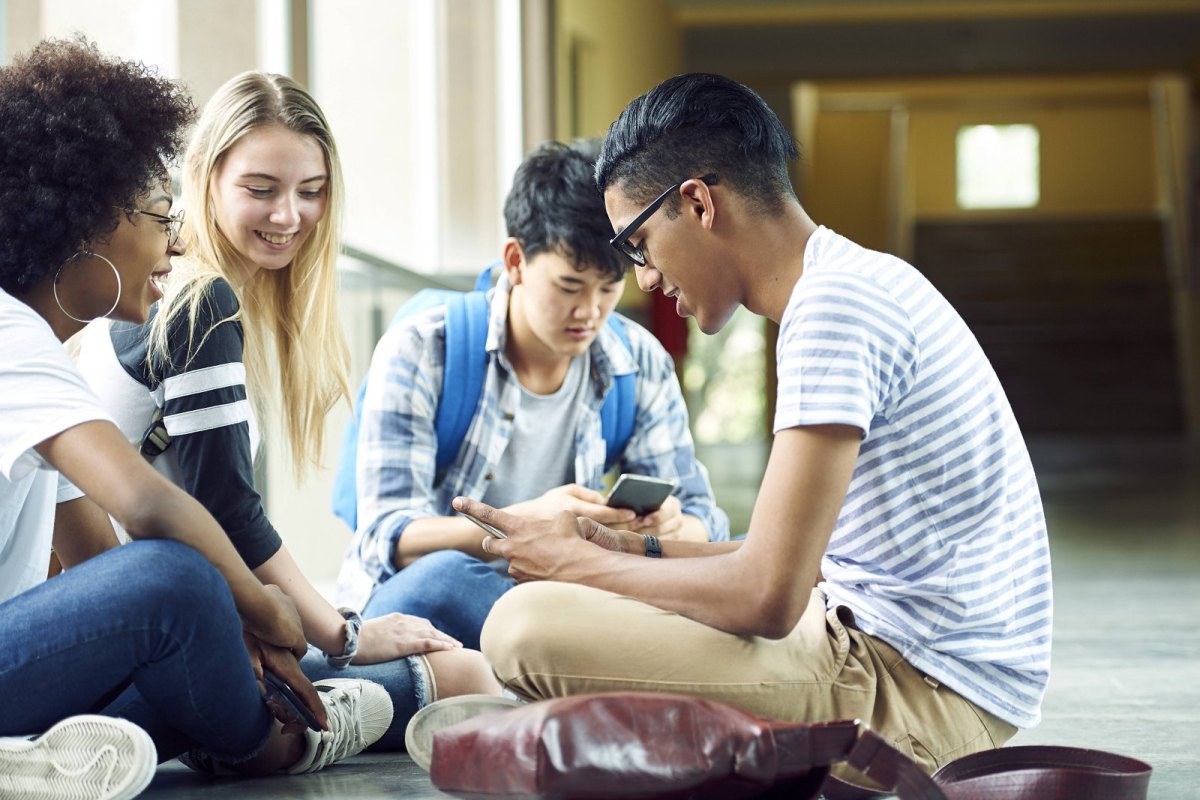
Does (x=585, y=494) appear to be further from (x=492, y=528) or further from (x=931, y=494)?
(x=931, y=494)

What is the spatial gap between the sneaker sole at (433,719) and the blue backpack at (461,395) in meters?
0.95

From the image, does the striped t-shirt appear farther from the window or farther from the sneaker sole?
the window

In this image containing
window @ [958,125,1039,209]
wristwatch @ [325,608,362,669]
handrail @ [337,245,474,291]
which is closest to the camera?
wristwatch @ [325,608,362,669]

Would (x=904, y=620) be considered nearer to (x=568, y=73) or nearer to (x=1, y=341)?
(x=1, y=341)

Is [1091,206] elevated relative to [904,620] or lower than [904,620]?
elevated

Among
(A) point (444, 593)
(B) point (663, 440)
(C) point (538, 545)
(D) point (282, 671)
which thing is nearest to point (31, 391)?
(D) point (282, 671)

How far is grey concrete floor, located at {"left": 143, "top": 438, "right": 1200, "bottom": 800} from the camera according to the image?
79.0 inches

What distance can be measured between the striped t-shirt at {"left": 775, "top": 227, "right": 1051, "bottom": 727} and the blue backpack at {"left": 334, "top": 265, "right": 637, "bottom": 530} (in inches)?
41.7

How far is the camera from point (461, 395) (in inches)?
106

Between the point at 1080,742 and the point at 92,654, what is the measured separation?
1.60 metres

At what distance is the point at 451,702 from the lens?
180 cm

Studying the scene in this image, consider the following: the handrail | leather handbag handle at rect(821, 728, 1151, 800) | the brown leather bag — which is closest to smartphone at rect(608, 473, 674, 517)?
leather handbag handle at rect(821, 728, 1151, 800)

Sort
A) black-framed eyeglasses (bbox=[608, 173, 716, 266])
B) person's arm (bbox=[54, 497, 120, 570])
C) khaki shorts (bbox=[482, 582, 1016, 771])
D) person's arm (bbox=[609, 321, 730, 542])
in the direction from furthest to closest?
person's arm (bbox=[609, 321, 730, 542]), person's arm (bbox=[54, 497, 120, 570]), black-framed eyeglasses (bbox=[608, 173, 716, 266]), khaki shorts (bbox=[482, 582, 1016, 771])

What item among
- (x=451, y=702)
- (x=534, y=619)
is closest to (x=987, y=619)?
(x=534, y=619)
